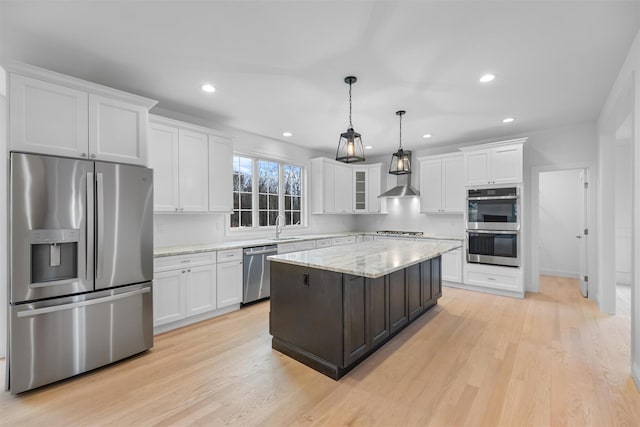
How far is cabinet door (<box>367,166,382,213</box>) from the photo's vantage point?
646 centimetres

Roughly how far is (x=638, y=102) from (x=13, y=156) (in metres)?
4.71

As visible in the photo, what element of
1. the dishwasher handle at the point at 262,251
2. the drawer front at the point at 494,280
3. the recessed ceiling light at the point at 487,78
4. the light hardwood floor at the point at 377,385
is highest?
the recessed ceiling light at the point at 487,78

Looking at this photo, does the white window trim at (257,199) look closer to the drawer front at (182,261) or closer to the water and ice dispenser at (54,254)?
the drawer front at (182,261)

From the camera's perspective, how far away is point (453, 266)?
510 centimetres

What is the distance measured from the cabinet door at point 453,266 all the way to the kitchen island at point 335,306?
89.4 inches

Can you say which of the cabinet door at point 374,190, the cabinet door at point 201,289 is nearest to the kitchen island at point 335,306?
the cabinet door at point 201,289

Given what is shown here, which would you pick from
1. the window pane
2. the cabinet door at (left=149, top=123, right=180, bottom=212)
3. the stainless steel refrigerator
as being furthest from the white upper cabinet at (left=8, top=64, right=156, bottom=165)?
the window pane

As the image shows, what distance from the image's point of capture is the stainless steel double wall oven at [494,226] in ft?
14.7

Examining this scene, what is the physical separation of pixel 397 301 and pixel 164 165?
123 inches

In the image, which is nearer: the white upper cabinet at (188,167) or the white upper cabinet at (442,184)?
the white upper cabinet at (188,167)

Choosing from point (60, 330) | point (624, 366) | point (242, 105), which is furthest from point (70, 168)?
point (624, 366)

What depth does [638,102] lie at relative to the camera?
7.25 ft

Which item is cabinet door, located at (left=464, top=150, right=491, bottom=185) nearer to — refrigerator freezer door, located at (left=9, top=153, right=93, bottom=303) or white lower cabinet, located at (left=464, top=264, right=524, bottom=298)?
white lower cabinet, located at (left=464, top=264, right=524, bottom=298)

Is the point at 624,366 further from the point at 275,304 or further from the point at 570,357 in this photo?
the point at 275,304
